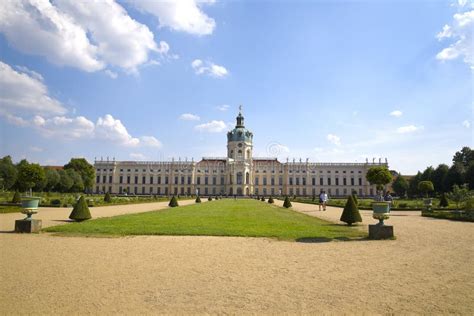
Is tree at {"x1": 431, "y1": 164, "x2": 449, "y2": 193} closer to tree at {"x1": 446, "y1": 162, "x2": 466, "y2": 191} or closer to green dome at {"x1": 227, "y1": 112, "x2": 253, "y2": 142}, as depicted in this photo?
tree at {"x1": 446, "y1": 162, "x2": 466, "y2": 191}

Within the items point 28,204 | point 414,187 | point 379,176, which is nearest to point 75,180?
point 379,176

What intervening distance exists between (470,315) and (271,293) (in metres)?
2.36

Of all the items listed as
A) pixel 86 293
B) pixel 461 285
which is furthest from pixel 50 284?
pixel 461 285

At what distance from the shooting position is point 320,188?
83.4 meters

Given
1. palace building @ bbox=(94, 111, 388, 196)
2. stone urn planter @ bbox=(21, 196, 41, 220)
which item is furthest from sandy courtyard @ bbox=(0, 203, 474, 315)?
palace building @ bbox=(94, 111, 388, 196)

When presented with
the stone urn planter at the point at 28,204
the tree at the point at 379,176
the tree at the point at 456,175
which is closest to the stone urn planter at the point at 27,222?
the stone urn planter at the point at 28,204

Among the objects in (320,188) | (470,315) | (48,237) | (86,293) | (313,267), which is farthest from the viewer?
(320,188)

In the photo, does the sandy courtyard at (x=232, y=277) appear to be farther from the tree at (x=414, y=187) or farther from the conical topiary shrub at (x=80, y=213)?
the tree at (x=414, y=187)

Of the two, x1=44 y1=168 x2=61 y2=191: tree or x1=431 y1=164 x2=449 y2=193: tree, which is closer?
x1=44 y1=168 x2=61 y2=191: tree

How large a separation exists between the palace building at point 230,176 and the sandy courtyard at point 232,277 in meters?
72.7

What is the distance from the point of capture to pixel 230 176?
80.9 meters

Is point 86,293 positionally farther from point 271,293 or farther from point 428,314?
point 428,314

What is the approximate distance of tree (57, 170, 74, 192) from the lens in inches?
2121

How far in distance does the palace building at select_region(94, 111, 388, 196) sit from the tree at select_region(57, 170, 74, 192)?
26139 millimetres
